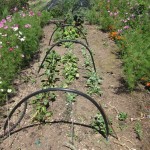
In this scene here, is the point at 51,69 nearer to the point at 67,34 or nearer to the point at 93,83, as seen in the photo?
the point at 93,83

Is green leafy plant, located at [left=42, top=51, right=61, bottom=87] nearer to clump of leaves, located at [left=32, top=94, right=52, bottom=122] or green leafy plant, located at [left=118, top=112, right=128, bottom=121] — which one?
clump of leaves, located at [left=32, top=94, right=52, bottom=122]

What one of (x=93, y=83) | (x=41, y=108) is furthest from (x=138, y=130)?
(x=41, y=108)

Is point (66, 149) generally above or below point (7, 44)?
below

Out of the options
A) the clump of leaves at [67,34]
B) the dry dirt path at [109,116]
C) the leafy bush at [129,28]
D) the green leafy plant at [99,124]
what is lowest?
the dry dirt path at [109,116]

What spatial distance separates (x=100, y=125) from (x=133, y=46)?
123 inches

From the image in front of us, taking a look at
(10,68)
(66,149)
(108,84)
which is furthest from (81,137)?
(10,68)

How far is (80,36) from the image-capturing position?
34.0 ft

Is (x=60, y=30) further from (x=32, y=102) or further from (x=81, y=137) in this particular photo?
(x=81, y=137)

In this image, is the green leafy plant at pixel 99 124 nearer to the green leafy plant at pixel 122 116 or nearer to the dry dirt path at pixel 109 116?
the dry dirt path at pixel 109 116

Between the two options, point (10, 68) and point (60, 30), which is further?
point (60, 30)

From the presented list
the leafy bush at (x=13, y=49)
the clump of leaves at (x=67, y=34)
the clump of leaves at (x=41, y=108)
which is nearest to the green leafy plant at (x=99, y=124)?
the clump of leaves at (x=41, y=108)

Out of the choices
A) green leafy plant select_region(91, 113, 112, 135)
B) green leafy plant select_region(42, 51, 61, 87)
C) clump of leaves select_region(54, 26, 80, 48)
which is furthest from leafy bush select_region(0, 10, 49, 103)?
green leafy plant select_region(91, 113, 112, 135)

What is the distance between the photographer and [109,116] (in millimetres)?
5637

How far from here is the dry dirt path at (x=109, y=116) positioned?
486 centimetres
